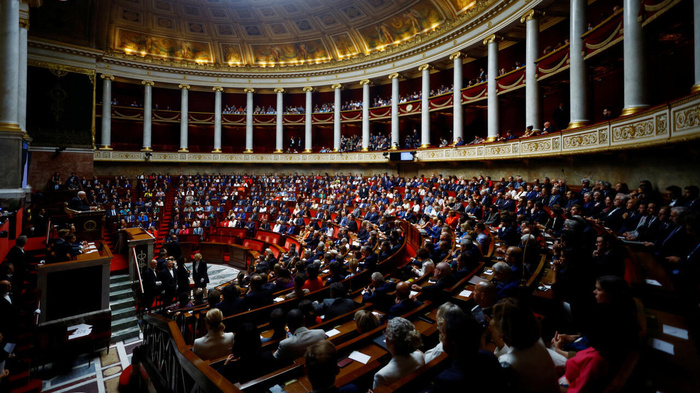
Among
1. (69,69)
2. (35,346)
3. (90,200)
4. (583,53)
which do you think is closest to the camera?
(35,346)

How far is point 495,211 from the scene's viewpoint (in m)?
9.09

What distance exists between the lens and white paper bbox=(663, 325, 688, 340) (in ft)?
7.45

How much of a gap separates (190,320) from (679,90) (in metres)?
14.4

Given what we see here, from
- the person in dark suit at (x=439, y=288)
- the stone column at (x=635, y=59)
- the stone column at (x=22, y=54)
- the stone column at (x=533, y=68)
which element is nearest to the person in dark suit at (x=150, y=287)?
the person in dark suit at (x=439, y=288)

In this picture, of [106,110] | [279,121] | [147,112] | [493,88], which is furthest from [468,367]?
[147,112]

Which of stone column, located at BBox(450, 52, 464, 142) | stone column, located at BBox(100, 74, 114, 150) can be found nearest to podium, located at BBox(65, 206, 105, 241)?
stone column, located at BBox(100, 74, 114, 150)

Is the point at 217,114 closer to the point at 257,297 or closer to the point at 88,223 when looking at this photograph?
the point at 88,223

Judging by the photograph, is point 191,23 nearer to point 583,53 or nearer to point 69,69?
point 69,69

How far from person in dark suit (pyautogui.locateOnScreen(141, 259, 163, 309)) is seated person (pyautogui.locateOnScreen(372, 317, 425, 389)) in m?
7.52

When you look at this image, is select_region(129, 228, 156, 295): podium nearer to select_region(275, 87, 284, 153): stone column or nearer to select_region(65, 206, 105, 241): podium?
select_region(65, 206, 105, 241): podium

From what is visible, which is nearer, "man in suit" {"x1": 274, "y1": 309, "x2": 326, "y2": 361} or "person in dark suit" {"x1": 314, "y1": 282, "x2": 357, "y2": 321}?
"man in suit" {"x1": 274, "y1": 309, "x2": 326, "y2": 361}

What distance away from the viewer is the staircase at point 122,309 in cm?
760

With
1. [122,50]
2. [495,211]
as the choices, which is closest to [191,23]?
[122,50]

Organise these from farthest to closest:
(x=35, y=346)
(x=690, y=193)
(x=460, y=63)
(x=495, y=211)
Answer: (x=460, y=63), (x=495, y=211), (x=35, y=346), (x=690, y=193)
